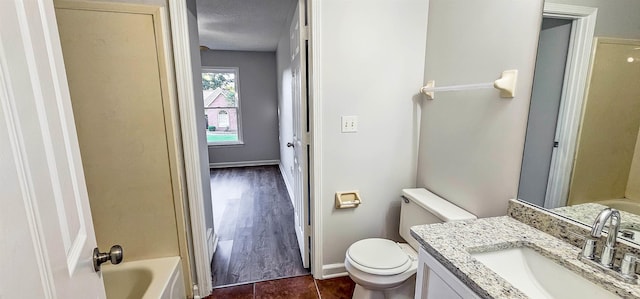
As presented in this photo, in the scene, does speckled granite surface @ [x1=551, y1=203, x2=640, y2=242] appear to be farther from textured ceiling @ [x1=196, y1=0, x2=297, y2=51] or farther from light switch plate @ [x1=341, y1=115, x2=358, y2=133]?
textured ceiling @ [x1=196, y1=0, x2=297, y2=51]

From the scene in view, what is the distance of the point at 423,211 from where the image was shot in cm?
169

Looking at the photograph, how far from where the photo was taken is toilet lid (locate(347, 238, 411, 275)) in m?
1.48

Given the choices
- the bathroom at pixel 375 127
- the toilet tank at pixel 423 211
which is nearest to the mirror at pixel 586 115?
the bathroom at pixel 375 127

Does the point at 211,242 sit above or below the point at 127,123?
below

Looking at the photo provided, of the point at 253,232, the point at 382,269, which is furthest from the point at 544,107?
the point at 253,232

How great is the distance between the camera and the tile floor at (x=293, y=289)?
1.88 meters

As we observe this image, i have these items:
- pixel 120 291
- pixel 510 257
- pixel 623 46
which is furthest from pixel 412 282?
pixel 120 291

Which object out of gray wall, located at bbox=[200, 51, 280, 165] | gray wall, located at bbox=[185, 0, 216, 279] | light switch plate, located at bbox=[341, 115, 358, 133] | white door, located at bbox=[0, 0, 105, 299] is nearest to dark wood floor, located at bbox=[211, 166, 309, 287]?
gray wall, located at bbox=[185, 0, 216, 279]

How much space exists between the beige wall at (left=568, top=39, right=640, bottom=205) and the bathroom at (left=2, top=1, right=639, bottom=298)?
38 cm

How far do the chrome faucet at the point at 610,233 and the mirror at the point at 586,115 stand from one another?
0.10m

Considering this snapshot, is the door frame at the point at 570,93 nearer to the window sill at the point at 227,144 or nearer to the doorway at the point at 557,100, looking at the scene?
the doorway at the point at 557,100

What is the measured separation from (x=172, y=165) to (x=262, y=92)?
3.98 meters

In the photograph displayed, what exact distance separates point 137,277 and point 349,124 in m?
1.56

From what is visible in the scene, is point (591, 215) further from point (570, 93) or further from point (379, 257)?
point (379, 257)
